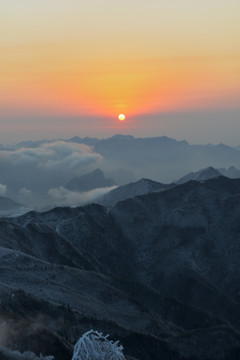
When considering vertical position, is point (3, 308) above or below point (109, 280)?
above

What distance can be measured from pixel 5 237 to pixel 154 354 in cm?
9506

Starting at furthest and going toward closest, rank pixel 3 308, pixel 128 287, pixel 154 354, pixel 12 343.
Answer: pixel 128 287
pixel 154 354
pixel 3 308
pixel 12 343

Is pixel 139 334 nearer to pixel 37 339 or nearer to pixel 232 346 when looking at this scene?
pixel 232 346

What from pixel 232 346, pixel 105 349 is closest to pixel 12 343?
pixel 105 349

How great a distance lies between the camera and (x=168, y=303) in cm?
18538

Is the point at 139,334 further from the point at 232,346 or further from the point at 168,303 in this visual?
the point at 168,303

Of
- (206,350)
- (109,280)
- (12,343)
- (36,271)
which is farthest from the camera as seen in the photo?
(109,280)

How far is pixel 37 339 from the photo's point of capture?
7306 cm

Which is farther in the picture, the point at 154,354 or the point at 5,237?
the point at 5,237

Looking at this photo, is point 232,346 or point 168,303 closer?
point 232,346

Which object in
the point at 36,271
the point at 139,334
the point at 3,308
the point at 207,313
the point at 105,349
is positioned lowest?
the point at 207,313

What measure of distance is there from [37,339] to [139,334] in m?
57.5

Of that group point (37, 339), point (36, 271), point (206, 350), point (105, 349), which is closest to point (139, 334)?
point (206, 350)

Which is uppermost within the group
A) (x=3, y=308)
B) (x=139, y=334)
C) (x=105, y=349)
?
(x=105, y=349)
